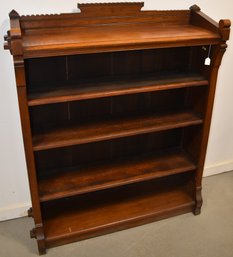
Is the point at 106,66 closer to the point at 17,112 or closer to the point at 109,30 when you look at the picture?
the point at 109,30

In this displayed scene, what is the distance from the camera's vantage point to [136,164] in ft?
5.99

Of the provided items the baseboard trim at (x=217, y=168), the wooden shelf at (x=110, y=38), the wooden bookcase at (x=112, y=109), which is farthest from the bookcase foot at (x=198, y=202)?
the wooden shelf at (x=110, y=38)

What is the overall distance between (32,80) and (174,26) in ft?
2.48

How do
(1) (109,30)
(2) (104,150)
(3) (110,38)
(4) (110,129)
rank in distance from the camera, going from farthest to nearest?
(2) (104,150) → (4) (110,129) → (1) (109,30) → (3) (110,38)

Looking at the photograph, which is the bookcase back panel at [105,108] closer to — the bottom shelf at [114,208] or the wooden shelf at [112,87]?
the wooden shelf at [112,87]

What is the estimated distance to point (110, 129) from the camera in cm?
156

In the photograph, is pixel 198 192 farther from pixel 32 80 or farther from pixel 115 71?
pixel 32 80

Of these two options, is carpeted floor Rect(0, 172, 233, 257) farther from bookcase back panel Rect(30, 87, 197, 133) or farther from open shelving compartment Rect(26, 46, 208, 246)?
bookcase back panel Rect(30, 87, 197, 133)

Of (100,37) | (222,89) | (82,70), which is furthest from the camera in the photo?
(222,89)

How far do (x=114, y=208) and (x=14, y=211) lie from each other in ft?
2.01

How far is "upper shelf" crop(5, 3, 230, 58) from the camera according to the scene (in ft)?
3.98

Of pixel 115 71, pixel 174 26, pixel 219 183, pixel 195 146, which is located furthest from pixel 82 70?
pixel 219 183

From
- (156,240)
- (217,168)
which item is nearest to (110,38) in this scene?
(156,240)

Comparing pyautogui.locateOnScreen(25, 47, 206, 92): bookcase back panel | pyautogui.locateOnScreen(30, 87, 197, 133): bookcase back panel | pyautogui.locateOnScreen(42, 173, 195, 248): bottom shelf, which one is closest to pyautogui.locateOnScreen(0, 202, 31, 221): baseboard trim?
pyautogui.locateOnScreen(42, 173, 195, 248): bottom shelf
